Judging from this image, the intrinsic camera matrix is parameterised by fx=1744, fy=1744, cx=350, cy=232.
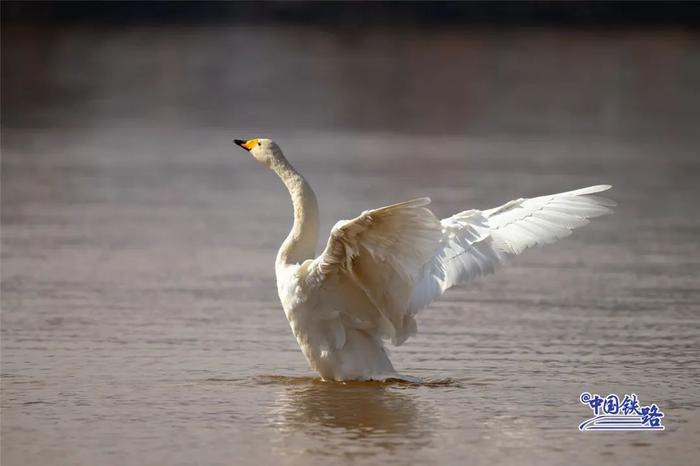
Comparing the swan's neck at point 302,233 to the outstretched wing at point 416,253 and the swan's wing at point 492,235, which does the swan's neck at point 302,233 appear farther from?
the swan's wing at point 492,235

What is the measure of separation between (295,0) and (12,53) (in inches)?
660

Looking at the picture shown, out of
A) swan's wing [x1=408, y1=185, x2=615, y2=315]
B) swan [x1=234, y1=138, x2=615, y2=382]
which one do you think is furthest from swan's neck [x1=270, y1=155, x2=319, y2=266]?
swan's wing [x1=408, y1=185, x2=615, y2=315]

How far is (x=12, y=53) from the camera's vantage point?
35562 millimetres

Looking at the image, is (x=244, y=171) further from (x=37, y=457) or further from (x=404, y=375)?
(x=37, y=457)

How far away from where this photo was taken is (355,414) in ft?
29.9

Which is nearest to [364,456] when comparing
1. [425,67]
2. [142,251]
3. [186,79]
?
[142,251]

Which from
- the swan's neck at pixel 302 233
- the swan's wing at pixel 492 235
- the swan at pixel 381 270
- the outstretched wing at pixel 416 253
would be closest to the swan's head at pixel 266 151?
→ the swan at pixel 381 270

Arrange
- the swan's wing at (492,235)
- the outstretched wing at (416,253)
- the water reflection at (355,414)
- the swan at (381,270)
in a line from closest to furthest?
the water reflection at (355,414)
the outstretched wing at (416,253)
the swan at (381,270)
the swan's wing at (492,235)

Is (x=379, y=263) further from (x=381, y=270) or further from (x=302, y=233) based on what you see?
(x=302, y=233)

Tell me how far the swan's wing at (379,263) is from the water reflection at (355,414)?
0.37 meters

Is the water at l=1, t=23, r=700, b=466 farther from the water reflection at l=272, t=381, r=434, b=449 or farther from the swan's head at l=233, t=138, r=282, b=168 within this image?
the swan's head at l=233, t=138, r=282, b=168

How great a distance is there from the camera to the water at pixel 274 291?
8.70 m

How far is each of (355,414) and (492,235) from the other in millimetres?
1307

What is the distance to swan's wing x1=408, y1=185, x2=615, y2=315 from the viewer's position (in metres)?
9.40
